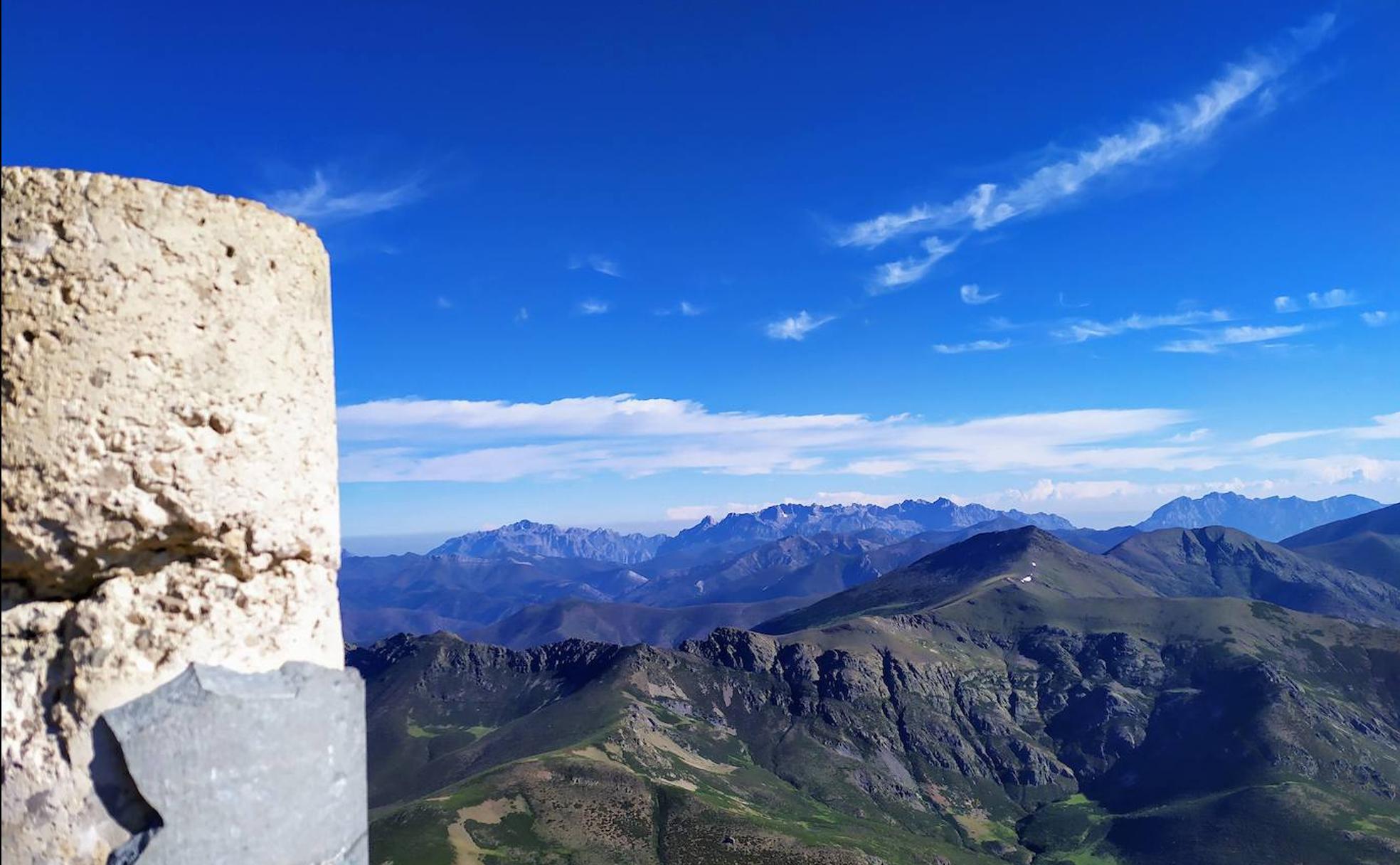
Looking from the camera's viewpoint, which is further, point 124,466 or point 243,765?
point 243,765

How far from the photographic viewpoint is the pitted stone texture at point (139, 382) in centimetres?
512

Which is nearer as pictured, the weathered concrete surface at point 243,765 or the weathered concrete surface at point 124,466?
the weathered concrete surface at point 124,466

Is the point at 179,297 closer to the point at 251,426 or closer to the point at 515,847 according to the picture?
the point at 251,426

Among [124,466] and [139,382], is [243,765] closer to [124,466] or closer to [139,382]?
[124,466]

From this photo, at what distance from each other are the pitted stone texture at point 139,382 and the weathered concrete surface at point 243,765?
32.2 inches

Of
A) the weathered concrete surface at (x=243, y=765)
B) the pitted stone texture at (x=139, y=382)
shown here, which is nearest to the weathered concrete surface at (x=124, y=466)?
the pitted stone texture at (x=139, y=382)

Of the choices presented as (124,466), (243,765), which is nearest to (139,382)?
(124,466)

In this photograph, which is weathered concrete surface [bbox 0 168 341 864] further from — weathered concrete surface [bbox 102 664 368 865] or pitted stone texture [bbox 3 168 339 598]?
weathered concrete surface [bbox 102 664 368 865]

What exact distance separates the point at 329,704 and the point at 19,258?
3358 millimetres

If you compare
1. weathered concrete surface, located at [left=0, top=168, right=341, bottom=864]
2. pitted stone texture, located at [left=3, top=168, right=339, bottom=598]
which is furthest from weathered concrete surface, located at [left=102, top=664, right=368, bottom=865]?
pitted stone texture, located at [left=3, top=168, right=339, bottom=598]

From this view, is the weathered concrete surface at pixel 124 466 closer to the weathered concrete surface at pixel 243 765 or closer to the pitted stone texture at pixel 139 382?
the pitted stone texture at pixel 139 382

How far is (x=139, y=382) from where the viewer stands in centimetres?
530

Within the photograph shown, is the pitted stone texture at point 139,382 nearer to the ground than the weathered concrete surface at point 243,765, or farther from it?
farther from it

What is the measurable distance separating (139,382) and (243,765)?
96.2 inches
